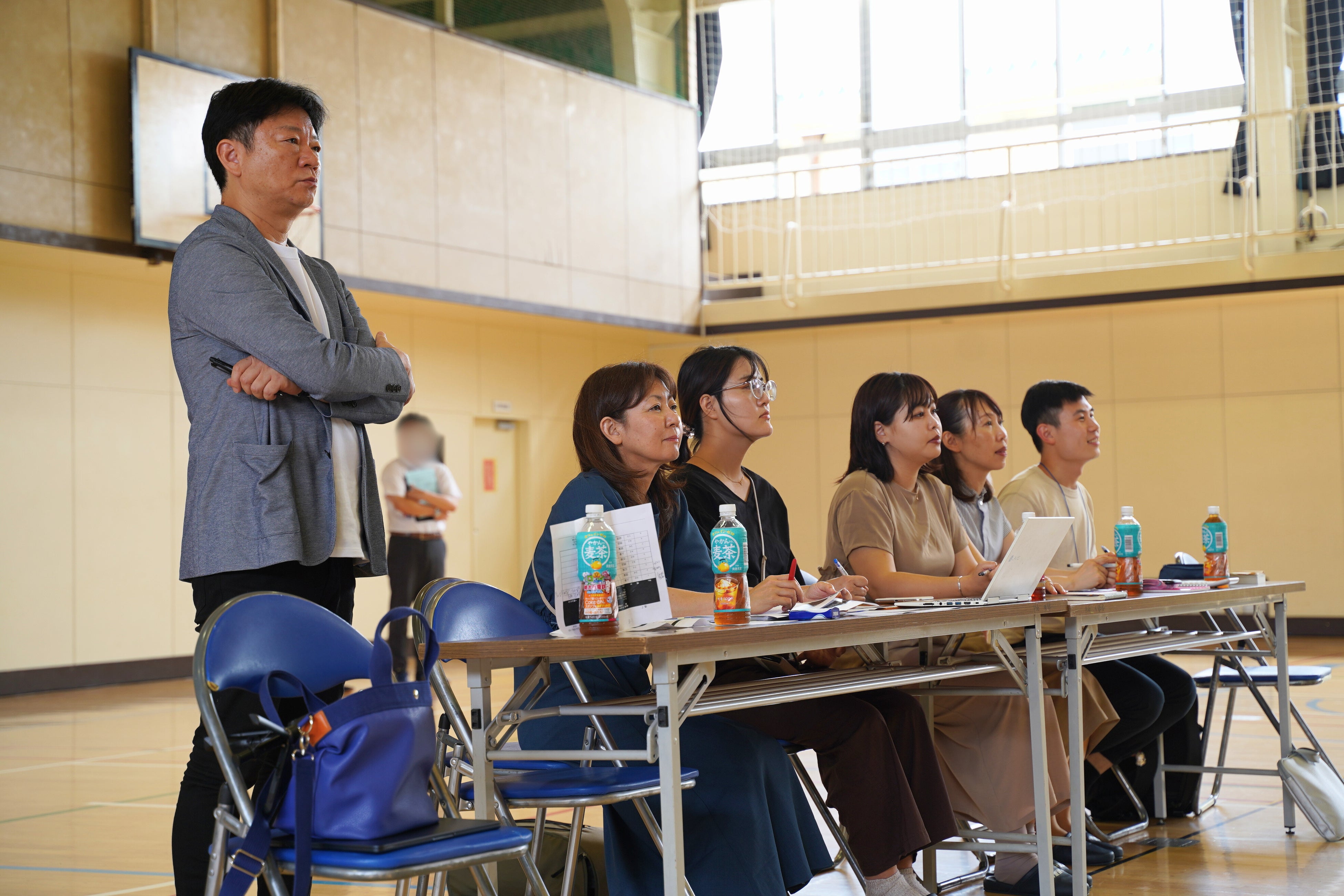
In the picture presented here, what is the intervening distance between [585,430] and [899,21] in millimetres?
9839

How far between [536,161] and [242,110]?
8130mm

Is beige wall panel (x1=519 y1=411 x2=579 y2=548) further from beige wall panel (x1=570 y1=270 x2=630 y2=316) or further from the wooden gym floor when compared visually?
the wooden gym floor

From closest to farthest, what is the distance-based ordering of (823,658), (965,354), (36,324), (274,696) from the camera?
(274,696)
(823,658)
(36,324)
(965,354)

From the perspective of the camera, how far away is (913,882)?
9.41 feet

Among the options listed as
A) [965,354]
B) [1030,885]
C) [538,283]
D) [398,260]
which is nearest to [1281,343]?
[965,354]

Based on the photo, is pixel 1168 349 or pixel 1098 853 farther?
pixel 1168 349

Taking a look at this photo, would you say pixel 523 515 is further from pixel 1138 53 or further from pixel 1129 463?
pixel 1138 53

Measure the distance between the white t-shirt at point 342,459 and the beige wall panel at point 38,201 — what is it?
557 cm

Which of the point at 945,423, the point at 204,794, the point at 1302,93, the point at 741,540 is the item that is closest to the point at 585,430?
the point at 741,540

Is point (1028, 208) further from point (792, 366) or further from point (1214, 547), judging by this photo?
point (1214, 547)

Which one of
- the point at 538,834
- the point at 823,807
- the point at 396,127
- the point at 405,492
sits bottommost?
the point at 823,807

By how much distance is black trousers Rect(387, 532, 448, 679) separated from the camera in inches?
313

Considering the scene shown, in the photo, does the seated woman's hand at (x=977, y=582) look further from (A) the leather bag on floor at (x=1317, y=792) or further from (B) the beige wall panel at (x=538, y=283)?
(B) the beige wall panel at (x=538, y=283)

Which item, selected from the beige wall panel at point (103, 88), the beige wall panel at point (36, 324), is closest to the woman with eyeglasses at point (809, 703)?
the beige wall panel at point (103, 88)
